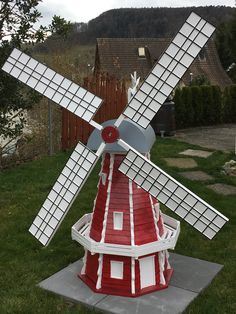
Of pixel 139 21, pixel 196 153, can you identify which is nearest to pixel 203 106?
pixel 196 153

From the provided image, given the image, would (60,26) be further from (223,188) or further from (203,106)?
(203,106)

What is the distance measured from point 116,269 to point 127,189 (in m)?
0.91

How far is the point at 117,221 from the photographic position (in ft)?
15.5

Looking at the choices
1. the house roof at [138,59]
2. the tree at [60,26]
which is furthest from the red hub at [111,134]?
the house roof at [138,59]

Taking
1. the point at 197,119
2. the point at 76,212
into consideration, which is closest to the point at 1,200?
the point at 76,212

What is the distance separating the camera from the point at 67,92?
476 cm

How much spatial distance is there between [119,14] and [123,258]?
51761 millimetres

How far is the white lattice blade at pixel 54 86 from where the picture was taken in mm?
4648

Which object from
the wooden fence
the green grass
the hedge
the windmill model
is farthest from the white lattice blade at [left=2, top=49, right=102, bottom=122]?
the hedge

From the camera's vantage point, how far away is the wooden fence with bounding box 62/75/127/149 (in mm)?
11719

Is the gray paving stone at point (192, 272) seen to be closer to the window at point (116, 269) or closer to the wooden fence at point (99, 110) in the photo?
the window at point (116, 269)

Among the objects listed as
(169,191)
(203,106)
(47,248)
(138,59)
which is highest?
(138,59)

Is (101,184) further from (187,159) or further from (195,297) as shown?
(187,159)

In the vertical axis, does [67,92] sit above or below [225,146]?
below
